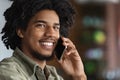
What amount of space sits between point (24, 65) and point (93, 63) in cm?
324

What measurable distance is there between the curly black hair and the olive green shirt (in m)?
0.13

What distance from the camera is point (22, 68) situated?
1.92 meters

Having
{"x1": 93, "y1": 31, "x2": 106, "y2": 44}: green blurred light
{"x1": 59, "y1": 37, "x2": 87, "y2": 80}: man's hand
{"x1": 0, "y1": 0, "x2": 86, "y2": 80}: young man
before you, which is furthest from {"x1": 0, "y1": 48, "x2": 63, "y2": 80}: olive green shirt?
{"x1": 93, "y1": 31, "x2": 106, "y2": 44}: green blurred light

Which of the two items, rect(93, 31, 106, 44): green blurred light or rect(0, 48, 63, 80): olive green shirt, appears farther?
rect(93, 31, 106, 44): green blurred light

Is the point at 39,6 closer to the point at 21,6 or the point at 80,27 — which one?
the point at 21,6

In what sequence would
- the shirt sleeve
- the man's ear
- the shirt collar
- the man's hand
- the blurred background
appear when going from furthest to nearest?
the blurred background, the man's hand, the man's ear, the shirt collar, the shirt sleeve

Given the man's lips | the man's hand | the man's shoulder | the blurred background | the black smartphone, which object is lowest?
the blurred background

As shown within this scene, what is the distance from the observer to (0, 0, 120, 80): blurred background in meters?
5.03

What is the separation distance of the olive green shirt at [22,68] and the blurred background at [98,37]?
2834mm

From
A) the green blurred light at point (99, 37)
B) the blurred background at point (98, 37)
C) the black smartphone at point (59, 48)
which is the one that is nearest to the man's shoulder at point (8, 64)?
the black smartphone at point (59, 48)

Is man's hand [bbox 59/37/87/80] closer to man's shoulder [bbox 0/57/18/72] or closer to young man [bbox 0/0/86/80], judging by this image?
young man [bbox 0/0/86/80]

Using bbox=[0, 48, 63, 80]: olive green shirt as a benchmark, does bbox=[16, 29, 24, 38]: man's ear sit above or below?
above

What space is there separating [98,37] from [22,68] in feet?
10.6

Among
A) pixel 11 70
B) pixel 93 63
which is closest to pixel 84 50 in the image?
pixel 93 63
